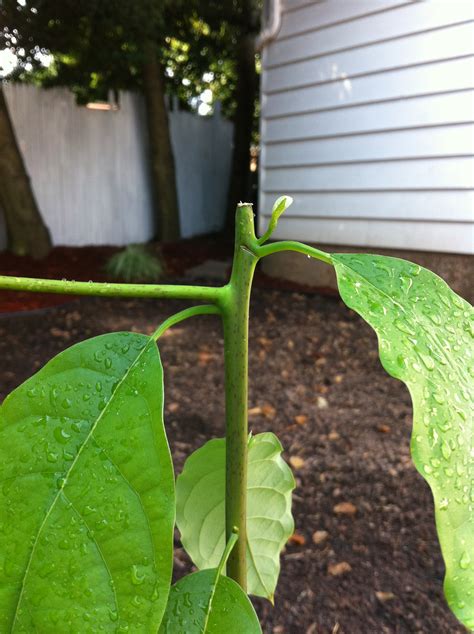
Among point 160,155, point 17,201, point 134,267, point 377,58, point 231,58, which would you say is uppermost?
point 231,58

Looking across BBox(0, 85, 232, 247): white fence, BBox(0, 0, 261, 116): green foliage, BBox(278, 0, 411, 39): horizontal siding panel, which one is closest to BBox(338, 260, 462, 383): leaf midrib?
BBox(278, 0, 411, 39): horizontal siding panel

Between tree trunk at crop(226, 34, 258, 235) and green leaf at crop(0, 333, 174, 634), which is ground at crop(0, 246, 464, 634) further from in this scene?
tree trunk at crop(226, 34, 258, 235)

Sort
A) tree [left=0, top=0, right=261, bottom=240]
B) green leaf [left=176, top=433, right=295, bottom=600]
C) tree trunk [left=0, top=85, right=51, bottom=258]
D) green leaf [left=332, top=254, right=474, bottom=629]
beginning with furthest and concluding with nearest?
tree trunk [left=0, top=85, right=51, bottom=258] → tree [left=0, top=0, right=261, bottom=240] → green leaf [left=176, top=433, right=295, bottom=600] → green leaf [left=332, top=254, right=474, bottom=629]

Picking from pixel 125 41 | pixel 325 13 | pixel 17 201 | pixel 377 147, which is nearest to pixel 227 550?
pixel 377 147

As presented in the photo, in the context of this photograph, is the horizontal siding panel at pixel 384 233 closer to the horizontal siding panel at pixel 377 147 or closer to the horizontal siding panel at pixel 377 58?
the horizontal siding panel at pixel 377 147

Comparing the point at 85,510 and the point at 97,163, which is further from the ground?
the point at 85,510

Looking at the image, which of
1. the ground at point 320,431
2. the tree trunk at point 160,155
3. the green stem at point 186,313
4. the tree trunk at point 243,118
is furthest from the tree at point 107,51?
the green stem at point 186,313

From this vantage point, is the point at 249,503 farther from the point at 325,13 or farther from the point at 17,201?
the point at 17,201
